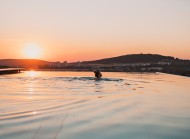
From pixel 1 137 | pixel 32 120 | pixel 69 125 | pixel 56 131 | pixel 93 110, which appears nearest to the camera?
pixel 1 137

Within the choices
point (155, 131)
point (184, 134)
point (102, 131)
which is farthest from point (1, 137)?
point (184, 134)

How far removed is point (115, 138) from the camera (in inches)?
261

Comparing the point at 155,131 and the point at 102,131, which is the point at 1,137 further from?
the point at 155,131

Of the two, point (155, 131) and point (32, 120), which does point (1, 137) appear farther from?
point (155, 131)

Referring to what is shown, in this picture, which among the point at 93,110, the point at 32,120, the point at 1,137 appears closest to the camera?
the point at 1,137

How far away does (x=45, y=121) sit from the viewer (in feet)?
26.9

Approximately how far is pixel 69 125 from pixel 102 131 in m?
1.04

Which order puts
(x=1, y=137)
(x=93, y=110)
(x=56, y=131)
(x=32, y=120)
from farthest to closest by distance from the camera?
(x=93, y=110)
(x=32, y=120)
(x=56, y=131)
(x=1, y=137)

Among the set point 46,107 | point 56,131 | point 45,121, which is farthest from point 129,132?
point 46,107

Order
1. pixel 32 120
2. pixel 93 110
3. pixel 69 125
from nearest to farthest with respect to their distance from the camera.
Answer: pixel 69 125 → pixel 32 120 → pixel 93 110

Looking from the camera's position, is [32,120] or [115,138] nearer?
[115,138]

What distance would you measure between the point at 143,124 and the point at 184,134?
1366 millimetres

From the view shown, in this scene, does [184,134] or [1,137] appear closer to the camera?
[1,137]

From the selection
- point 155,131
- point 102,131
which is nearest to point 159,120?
point 155,131
